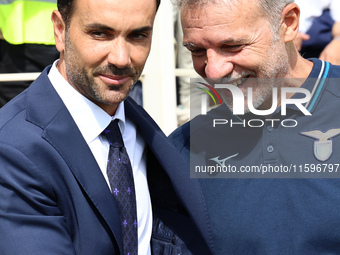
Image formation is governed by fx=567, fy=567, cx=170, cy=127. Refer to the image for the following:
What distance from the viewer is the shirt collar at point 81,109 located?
202cm

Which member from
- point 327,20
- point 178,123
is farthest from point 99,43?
point 327,20

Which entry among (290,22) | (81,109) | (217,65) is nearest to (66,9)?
(81,109)

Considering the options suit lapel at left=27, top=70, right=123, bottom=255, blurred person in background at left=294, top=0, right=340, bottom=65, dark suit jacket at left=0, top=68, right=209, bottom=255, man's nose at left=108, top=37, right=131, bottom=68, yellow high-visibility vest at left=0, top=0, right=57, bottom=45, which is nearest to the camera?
dark suit jacket at left=0, top=68, right=209, bottom=255

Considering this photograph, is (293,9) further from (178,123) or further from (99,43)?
(178,123)

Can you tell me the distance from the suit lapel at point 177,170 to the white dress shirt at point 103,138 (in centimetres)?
6

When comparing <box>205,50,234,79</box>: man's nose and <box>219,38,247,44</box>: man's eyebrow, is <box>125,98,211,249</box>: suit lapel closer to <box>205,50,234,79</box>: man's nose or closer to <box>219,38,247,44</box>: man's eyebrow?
<box>205,50,234,79</box>: man's nose

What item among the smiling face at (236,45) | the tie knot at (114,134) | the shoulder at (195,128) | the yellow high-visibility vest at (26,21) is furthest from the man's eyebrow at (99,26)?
the yellow high-visibility vest at (26,21)

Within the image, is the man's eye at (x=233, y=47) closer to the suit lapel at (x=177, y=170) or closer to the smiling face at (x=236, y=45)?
the smiling face at (x=236, y=45)

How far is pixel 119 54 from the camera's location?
6.46 ft

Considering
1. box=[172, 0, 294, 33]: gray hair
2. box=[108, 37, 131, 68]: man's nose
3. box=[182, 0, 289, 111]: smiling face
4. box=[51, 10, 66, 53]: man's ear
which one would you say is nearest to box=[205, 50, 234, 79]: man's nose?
box=[182, 0, 289, 111]: smiling face

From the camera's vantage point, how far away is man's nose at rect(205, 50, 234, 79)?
88.7 inches

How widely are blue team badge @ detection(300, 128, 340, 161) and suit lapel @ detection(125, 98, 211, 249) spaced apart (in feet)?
1.65

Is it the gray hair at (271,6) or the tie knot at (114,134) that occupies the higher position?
the gray hair at (271,6)

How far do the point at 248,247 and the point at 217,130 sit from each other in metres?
0.54
